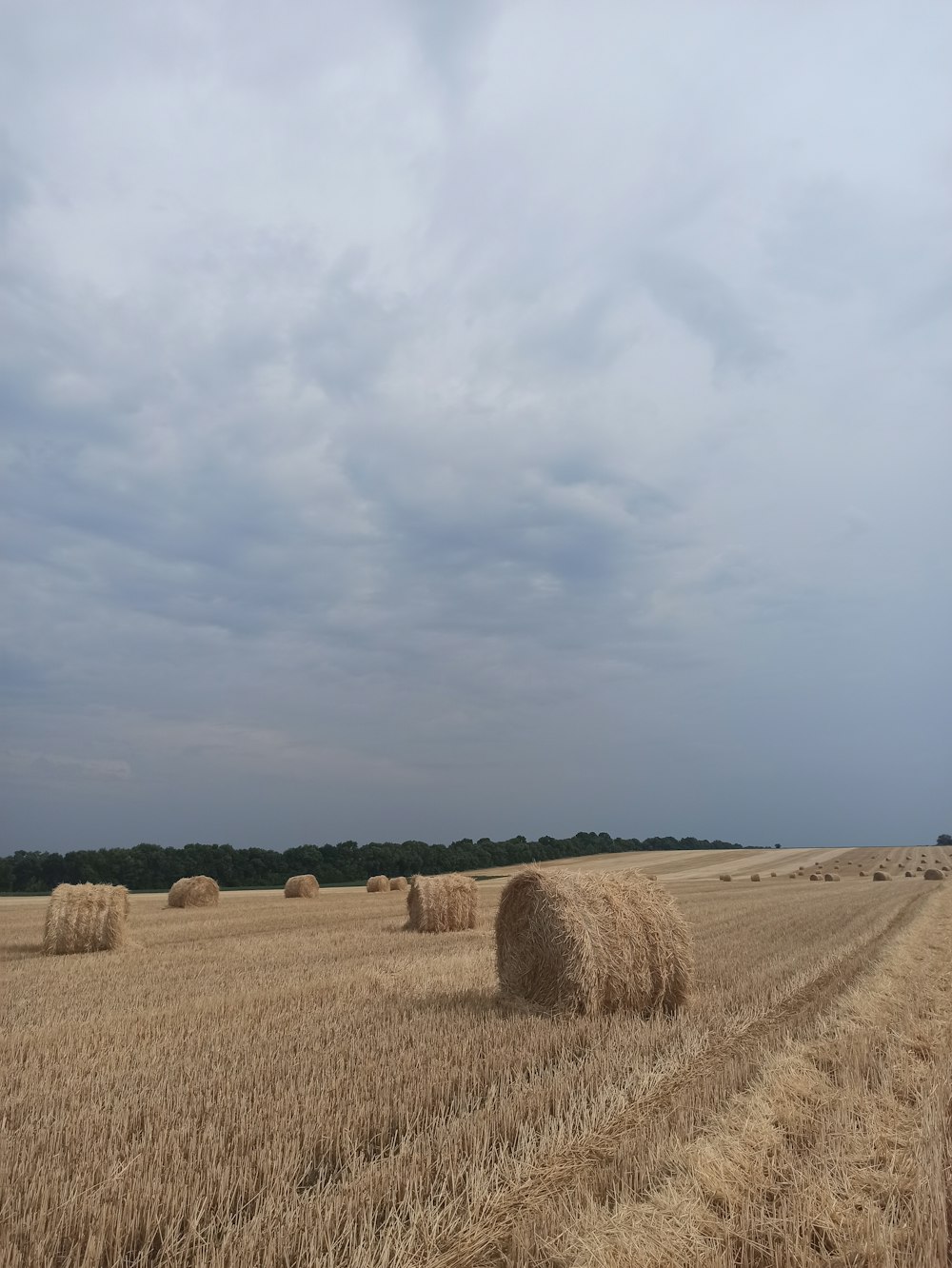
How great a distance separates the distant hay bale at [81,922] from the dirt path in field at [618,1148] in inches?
419

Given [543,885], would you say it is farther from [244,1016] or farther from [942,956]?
[942,956]

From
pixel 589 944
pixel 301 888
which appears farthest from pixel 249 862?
pixel 589 944

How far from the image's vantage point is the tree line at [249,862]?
176 ft

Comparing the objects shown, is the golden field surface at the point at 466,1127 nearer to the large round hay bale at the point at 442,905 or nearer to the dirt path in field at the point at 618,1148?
the dirt path in field at the point at 618,1148

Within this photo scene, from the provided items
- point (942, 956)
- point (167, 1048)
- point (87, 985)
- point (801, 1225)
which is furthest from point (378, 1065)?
point (942, 956)

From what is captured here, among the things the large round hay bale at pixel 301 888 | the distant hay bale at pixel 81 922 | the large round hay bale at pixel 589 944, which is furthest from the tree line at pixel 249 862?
the large round hay bale at pixel 589 944

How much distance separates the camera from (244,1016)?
7492 mm

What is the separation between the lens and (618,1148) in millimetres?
4297

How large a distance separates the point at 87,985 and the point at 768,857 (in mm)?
56398

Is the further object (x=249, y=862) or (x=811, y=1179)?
(x=249, y=862)

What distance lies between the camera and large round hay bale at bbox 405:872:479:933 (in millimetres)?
15680

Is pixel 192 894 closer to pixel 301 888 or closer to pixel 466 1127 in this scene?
pixel 301 888

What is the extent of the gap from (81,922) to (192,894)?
44.5ft

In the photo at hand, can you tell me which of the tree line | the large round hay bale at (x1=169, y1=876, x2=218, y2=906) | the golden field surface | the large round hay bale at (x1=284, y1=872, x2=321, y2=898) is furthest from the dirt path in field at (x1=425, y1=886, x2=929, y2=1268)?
the tree line
